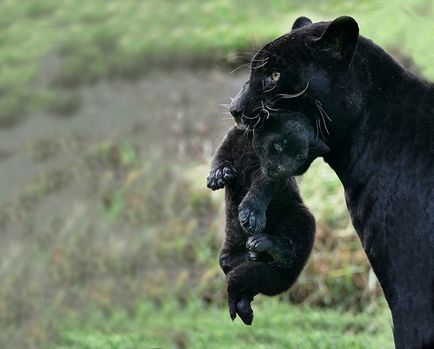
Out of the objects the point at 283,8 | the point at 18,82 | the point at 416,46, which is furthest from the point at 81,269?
the point at 283,8

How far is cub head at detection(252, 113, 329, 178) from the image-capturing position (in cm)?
533

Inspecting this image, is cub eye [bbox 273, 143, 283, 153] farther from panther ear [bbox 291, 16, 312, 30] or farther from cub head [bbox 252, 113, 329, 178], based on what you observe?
panther ear [bbox 291, 16, 312, 30]

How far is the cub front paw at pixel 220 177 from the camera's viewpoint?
5621mm

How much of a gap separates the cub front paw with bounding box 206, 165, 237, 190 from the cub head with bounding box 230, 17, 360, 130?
0.38 m

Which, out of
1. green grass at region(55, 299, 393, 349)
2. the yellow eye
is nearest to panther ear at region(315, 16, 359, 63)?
the yellow eye

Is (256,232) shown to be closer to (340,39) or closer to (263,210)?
(263,210)

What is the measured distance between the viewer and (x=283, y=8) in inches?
588

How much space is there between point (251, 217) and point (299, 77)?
77 cm

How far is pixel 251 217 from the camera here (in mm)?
5395

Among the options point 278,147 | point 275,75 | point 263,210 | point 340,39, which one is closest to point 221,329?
point 263,210

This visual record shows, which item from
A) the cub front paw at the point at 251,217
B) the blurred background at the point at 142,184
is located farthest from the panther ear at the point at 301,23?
the blurred background at the point at 142,184

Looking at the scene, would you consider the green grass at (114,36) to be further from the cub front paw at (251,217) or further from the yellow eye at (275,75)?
the cub front paw at (251,217)

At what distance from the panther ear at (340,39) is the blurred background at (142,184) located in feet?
13.1

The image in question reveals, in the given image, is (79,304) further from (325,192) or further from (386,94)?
(386,94)
